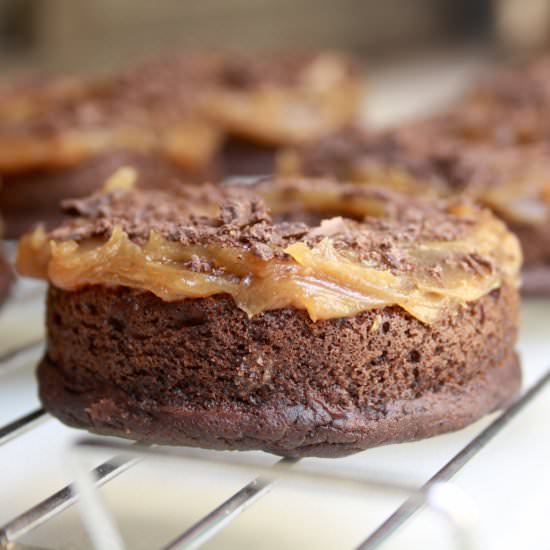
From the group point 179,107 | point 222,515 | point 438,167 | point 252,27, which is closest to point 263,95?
point 179,107

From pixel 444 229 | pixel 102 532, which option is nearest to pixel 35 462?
pixel 102 532

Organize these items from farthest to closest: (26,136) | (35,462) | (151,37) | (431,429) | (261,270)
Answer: (151,37) < (26,136) < (35,462) < (431,429) < (261,270)

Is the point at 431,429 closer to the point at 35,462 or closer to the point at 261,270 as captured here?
the point at 261,270

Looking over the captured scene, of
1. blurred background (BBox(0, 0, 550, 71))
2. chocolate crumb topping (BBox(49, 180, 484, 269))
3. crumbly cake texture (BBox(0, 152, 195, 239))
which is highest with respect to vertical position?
chocolate crumb topping (BBox(49, 180, 484, 269))

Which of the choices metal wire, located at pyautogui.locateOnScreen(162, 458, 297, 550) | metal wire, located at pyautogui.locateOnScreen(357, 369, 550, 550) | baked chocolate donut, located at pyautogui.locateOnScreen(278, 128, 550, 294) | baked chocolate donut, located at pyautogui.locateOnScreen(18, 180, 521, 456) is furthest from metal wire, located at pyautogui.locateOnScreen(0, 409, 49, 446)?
baked chocolate donut, located at pyautogui.locateOnScreen(278, 128, 550, 294)

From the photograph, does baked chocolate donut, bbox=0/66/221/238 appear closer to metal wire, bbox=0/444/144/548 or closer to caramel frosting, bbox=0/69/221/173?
caramel frosting, bbox=0/69/221/173

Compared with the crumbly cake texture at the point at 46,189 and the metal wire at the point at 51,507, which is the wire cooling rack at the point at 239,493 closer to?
the metal wire at the point at 51,507
